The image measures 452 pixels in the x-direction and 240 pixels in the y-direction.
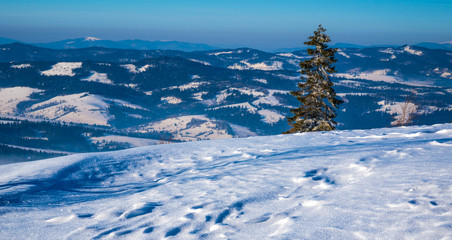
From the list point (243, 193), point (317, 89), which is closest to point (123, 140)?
point (317, 89)

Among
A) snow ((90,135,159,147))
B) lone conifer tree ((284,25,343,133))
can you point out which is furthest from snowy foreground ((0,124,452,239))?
snow ((90,135,159,147))

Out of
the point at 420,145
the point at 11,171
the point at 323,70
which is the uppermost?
the point at 323,70

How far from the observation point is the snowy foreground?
4.51 m

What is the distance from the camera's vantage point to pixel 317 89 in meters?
29.5

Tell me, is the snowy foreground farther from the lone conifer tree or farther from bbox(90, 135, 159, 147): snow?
bbox(90, 135, 159, 147): snow

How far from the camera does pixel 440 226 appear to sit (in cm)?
400

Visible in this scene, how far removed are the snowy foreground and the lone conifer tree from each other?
773 inches

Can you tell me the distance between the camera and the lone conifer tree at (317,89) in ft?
95.5

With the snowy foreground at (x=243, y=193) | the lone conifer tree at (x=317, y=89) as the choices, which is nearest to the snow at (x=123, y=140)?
the lone conifer tree at (x=317, y=89)

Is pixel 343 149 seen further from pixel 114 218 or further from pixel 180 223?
pixel 114 218

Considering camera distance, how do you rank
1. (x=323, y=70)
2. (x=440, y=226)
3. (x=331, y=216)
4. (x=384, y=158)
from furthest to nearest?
(x=323, y=70) < (x=384, y=158) < (x=331, y=216) < (x=440, y=226)

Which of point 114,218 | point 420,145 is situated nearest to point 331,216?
point 114,218

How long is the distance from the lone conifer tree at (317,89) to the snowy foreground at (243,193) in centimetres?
1964

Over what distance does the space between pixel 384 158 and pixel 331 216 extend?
146 inches
